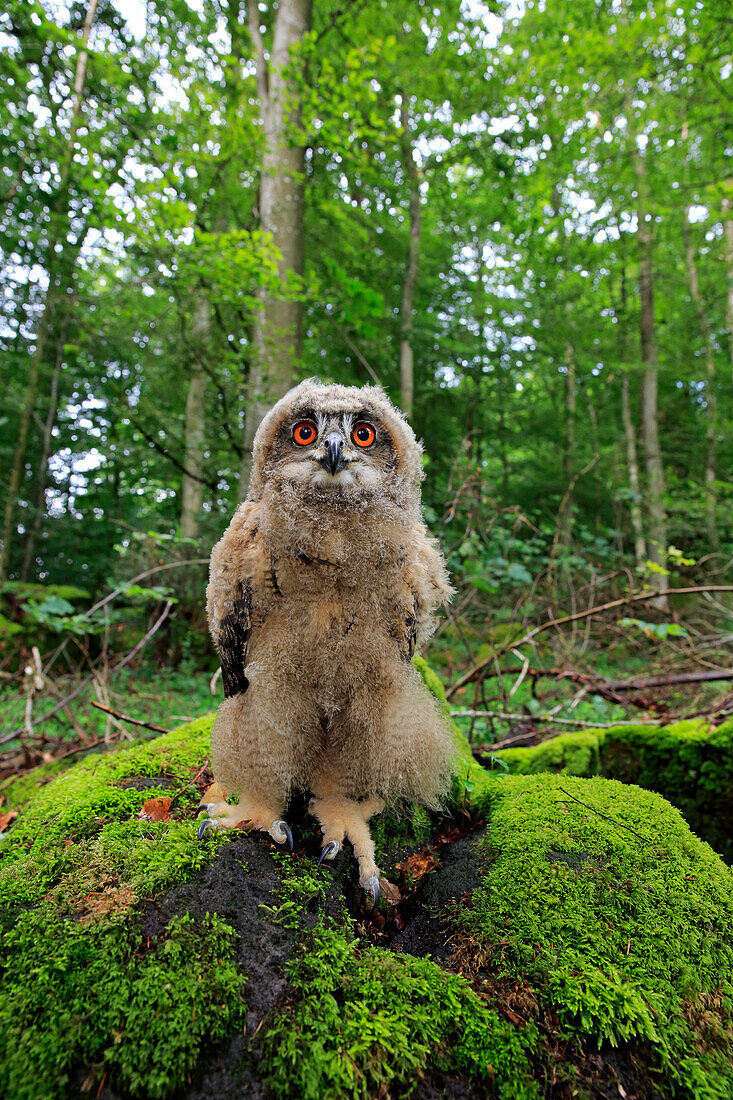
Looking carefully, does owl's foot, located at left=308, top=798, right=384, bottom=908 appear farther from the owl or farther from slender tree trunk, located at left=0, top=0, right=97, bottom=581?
slender tree trunk, located at left=0, top=0, right=97, bottom=581

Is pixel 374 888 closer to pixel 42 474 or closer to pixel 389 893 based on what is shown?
pixel 389 893

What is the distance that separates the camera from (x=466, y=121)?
805 centimetres

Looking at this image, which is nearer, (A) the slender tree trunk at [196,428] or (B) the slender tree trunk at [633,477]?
(A) the slender tree trunk at [196,428]

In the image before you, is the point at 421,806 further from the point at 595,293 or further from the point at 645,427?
the point at 595,293

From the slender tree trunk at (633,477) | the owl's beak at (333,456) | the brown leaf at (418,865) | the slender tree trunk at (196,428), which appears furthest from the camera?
the slender tree trunk at (633,477)

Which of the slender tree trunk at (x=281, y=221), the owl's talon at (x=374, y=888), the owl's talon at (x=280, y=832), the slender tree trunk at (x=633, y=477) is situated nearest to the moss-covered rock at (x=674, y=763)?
the owl's talon at (x=374, y=888)

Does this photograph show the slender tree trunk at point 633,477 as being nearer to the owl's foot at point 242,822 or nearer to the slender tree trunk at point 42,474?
the owl's foot at point 242,822

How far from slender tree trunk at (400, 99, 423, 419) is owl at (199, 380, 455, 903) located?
21.5ft

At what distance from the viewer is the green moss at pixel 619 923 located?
49.4 inches

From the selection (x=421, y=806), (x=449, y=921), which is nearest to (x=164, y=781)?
(x=421, y=806)

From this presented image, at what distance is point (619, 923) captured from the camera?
1.54 meters

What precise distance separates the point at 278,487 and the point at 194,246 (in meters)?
3.93

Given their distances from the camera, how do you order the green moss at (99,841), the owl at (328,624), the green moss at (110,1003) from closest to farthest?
the green moss at (110,1003), the green moss at (99,841), the owl at (328,624)

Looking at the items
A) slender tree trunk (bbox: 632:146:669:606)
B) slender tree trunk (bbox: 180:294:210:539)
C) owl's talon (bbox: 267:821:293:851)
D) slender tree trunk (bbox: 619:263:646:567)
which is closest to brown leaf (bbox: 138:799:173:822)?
owl's talon (bbox: 267:821:293:851)
